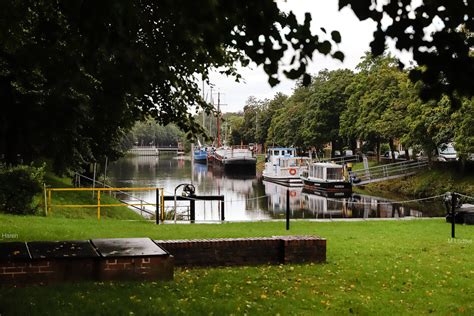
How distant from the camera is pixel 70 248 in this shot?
6.84m

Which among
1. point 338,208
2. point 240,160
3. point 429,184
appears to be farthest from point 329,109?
point 338,208

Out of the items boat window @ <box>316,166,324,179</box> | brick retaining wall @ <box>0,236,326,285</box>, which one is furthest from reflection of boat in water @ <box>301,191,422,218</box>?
brick retaining wall @ <box>0,236,326,285</box>

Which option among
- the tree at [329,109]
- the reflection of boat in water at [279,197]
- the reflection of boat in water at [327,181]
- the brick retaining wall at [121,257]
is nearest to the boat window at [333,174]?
the reflection of boat in water at [327,181]

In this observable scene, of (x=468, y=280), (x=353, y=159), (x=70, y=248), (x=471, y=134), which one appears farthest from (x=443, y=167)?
(x=70, y=248)

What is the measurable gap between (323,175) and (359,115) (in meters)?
8.84

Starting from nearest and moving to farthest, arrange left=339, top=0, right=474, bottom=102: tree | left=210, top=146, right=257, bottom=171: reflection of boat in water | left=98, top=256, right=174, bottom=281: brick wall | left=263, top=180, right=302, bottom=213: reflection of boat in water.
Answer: left=339, top=0, right=474, bottom=102: tree < left=98, top=256, right=174, bottom=281: brick wall < left=263, top=180, right=302, bottom=213: reflection of boat in water < left=210, top=146, right=257, bottom=171: reflection of boat in water

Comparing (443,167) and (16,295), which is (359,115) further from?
(16,295)

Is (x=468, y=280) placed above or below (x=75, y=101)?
below

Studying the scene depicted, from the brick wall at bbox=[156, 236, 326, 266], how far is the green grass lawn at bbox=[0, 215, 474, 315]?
0.80ft

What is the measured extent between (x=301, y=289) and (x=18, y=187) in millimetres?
11277

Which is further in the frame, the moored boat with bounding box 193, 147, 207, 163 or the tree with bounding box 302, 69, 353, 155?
the moored boat with bounding box 193, 147, 207, 163

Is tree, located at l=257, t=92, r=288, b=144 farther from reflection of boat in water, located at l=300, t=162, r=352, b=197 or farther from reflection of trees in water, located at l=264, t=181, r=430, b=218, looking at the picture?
reflection of trees in water, located at l=264, t=181, r=430, b=218

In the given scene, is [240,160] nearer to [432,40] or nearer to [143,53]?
[143,53]

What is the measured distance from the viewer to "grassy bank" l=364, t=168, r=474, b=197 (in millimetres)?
32997
